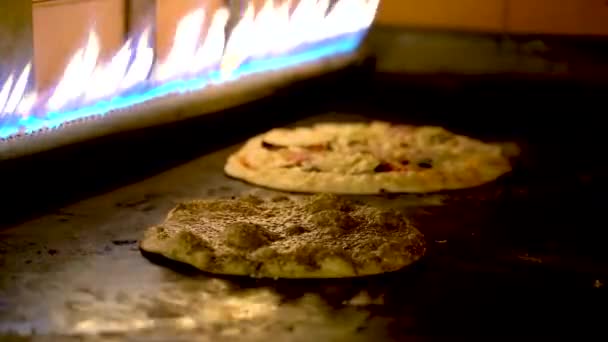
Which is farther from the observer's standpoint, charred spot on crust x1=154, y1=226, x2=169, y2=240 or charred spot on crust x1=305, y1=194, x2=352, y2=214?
charred spot on crust x1=305, y1=194, x2=352, y2=214

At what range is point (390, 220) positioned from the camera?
2.07 metres

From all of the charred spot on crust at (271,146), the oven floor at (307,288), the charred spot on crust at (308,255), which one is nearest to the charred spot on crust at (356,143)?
the charred spot on crust at (271,146)

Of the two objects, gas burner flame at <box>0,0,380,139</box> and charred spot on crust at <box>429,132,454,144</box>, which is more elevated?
gas burner flame at <box>0,0,380,139</box>

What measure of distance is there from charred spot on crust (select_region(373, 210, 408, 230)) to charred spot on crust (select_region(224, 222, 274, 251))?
0.80 ft

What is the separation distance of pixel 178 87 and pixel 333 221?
717 millimetres

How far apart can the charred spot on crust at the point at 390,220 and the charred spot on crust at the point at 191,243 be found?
37 cm

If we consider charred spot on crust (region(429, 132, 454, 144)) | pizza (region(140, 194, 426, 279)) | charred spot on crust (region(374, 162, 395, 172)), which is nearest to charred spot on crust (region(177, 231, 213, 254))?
pizza (region(140, 194, 426, 279))

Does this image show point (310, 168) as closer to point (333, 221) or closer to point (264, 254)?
point (333, 221)

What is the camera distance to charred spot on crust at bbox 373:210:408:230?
6.71 feet

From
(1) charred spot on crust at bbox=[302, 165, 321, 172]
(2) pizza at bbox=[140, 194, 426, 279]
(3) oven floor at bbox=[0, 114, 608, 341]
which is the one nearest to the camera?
(3) oven floor at bbox=[0, 114, 608, 341]

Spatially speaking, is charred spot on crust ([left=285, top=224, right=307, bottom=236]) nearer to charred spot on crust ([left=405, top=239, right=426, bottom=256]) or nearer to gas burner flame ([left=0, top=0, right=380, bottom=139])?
charred spot on crust ([left=405, top=239, right=426, bottom=256])

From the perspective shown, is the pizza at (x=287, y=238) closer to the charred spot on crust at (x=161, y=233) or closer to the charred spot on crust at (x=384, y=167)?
the charred spot on crust at (x=161, y=233)

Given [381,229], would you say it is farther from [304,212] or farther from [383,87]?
[383,87]

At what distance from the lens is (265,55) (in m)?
3.00
